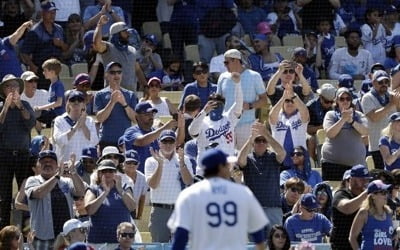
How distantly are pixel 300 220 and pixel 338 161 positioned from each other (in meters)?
1.74

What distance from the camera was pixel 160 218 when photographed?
14539mm

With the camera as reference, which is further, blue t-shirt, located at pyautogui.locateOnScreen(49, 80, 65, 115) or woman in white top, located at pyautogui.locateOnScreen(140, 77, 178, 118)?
woman in white top, located at pyautogui.locateOnScreen(140, 77, 178, 118)

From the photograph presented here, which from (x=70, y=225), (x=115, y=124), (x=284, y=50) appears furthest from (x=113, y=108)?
(x=284, y=50)

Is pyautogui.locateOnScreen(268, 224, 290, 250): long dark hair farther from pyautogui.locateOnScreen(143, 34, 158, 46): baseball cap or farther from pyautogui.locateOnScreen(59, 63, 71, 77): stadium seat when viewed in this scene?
pyautogui.locateOnScreen(143, 34, 158, 46): baseball cap

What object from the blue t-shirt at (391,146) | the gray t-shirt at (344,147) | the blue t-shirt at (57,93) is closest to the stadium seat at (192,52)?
the blue t-shirt at (57,93)

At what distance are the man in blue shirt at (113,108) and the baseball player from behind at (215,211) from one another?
5583 mm

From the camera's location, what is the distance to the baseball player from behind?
10.1 meters

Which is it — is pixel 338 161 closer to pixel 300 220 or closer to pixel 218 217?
pixel 300 220

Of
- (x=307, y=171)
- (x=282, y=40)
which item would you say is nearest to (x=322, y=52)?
(x=282, y=40)

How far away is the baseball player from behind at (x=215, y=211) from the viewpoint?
33.2 feet

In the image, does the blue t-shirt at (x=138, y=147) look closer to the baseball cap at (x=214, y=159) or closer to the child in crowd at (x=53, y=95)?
the child in crowd at (x=53, y=95)

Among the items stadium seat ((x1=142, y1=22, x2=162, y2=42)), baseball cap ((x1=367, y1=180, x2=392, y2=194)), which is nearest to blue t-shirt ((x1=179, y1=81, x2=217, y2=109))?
→ stadium seat ((x1=142, y1=22, x2=162, y2=42))

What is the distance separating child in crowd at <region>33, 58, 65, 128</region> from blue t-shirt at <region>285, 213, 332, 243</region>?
10.4 feet

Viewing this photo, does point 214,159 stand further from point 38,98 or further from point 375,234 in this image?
point 38,98
